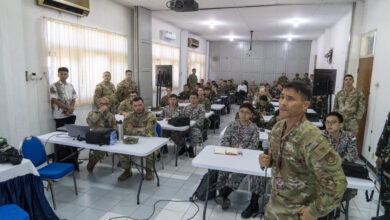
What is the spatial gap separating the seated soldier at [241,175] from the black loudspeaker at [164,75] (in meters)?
3.91

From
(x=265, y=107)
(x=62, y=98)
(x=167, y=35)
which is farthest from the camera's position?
(x=167, y=35)

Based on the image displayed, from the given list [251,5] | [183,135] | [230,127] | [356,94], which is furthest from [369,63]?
[183,135]

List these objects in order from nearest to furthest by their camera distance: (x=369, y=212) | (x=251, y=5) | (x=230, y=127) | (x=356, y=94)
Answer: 1. (x=369, y=212)
2. (x=230, y=127)
3. (x=356, y=94)
4. (x=251, y=5)

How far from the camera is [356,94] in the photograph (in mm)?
4648

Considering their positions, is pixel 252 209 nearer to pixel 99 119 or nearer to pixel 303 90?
pixel 303 90

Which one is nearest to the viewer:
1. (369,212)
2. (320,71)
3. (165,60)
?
(369,212)

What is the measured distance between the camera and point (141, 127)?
3922 mm

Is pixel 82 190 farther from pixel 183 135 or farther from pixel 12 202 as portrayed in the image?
pixel 183 135

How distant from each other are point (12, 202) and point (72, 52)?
3352mm

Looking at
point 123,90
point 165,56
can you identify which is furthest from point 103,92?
point 165,56

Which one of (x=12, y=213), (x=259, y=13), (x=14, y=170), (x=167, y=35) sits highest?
(x=259, y=13)

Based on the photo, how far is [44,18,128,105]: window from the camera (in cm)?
454

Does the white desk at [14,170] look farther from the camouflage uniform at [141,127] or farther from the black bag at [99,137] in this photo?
the camouflage uniform at [141,127]

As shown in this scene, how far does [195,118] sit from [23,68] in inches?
119
